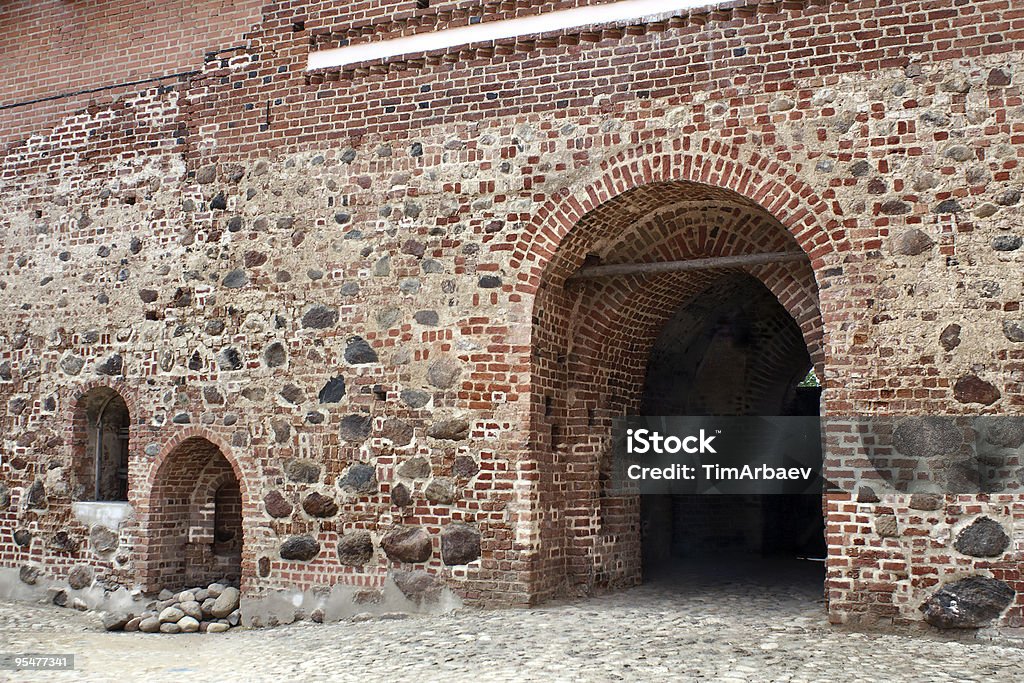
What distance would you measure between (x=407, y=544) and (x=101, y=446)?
374 cm

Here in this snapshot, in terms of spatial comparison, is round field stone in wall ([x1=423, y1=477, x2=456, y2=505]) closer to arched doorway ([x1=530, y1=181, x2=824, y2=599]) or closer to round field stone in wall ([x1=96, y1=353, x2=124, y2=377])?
arched doorway ([x1=530, y1=181, x2=824, y2=599])

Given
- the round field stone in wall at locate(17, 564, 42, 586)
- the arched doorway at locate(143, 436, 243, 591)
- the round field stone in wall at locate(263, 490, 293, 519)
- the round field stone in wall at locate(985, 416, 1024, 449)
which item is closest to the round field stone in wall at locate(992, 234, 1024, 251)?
the round field stone in wall at locate(985, 416, 1024, 449)

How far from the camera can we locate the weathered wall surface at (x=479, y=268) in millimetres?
7273

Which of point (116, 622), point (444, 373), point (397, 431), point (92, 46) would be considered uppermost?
point (92, 46)

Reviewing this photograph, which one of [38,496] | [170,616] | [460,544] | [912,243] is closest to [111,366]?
[38,496]

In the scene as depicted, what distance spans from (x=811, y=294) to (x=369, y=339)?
3.56 m

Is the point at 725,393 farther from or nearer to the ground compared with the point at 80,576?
farther from the ground

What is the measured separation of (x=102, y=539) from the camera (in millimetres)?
9758

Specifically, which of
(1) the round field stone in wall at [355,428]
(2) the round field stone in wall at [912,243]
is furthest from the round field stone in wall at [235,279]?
(2) the round field stone in wall at [912,243]

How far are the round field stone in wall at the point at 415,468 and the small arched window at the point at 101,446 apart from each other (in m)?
3.34

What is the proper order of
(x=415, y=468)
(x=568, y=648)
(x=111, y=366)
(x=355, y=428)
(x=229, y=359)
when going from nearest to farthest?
(x=568, y=648) → (x=415, y=468) → (x=355, y=428) → (x=229, y=359) → (x=111, y=366)

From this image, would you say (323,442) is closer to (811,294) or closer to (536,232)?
(536,232)

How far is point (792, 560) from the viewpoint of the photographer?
1179 centimetres

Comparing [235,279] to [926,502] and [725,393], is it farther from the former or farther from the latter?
[926,502]
